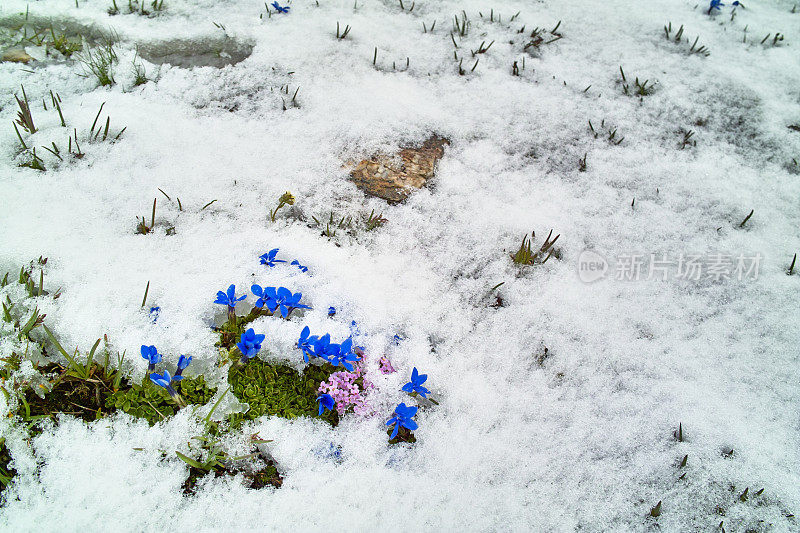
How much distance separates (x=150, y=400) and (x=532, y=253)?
2.30 metres

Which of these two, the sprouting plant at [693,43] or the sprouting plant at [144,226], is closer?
the sprouting plant at [144,226]

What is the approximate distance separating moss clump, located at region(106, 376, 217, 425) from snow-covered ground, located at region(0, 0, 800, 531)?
8 cm

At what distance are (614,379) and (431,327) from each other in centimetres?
101

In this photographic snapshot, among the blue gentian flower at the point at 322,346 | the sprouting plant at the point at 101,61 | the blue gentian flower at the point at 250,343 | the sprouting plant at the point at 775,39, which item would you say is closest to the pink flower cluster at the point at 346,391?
the blue gentian flower at the point at 322,346

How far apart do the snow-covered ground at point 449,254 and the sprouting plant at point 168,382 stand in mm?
92

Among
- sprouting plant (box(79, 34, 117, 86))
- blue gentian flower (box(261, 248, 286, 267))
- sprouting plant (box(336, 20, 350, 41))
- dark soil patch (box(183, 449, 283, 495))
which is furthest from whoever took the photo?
sprouting plant (box(336, 20, 350, 41))

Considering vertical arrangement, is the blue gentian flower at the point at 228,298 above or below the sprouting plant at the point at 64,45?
below

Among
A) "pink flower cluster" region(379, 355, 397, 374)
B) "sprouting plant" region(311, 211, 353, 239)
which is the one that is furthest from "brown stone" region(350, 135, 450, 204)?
"pink flower cluster" region(379, 355, 397, 374)

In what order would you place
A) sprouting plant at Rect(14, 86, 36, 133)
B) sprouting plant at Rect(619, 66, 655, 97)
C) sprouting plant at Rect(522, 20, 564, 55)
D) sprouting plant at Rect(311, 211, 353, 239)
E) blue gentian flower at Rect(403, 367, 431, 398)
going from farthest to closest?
sprouting plant at Rect(522, 20, 564, 55), sprouting plant at Rect(619, 66, 655, 97), sprouting plant at Rect(14, 86, 36, 133), sprouting plant at Rect(311, 211, 353, 239), blue gentian flower at Rect(403, 367, 431, 398)

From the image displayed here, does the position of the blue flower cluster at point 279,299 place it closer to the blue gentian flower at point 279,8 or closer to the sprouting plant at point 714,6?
the blue gentian flower at point 279,8

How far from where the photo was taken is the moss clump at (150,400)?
225 cm

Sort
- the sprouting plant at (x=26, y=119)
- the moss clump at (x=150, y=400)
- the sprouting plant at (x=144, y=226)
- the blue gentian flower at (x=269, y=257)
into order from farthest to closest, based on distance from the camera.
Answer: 1. the sprouting plant at (x=26, y=119)
2. the sprouting plant at (x=144, y=226)
3. the blue gentian flower at (x=269, y=257)
4. the moss clump at (x=150, y=400)

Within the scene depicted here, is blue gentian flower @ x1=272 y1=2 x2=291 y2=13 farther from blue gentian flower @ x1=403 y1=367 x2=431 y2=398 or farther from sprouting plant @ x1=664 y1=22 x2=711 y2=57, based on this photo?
blue gentian flower @ x1=403 y1=367 x2=431 y2=398

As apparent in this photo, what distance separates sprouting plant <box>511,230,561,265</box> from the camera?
9.93 feet
